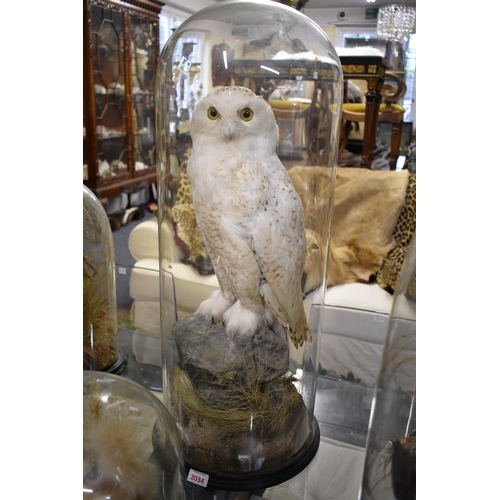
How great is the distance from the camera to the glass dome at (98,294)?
2.89ft

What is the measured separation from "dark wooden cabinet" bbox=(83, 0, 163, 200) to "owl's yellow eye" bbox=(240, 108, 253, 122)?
2.34 m

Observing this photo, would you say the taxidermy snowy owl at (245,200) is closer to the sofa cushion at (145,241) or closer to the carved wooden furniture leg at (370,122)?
the sofa cushion at (145,241)

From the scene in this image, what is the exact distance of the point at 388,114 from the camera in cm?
271

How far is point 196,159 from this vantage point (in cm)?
69

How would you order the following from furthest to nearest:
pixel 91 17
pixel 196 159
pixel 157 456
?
pixel 91 17 → pixel 196 159 → pixel 157 456

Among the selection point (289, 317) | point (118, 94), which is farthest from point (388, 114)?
point (289, 317)

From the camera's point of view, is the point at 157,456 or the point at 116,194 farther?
the point at 116,194

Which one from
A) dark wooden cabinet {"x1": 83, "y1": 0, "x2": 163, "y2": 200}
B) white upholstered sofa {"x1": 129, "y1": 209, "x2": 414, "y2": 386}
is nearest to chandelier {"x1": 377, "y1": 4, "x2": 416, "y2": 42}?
dark wooden cabinet {"x1": 83, "y1": 0, "x2": 163, "y2": 200}

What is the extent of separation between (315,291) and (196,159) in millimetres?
304

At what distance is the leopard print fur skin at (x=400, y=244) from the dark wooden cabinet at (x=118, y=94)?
1.89m

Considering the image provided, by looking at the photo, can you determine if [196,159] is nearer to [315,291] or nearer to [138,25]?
[315,291]

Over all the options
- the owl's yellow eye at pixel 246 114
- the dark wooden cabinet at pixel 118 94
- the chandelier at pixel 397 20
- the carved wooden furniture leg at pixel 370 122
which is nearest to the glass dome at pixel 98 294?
the owl's yellow eye at pixel 246 114

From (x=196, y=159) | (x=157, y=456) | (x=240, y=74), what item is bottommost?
(x=157, y=456)

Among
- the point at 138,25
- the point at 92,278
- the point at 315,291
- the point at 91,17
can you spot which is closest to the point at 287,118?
the point at 315,291
